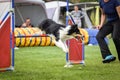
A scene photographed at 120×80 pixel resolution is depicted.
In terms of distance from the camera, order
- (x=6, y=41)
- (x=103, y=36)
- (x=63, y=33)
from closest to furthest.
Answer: (x=6, y=41)
(x=63, y=33)
(x=103, y=36)

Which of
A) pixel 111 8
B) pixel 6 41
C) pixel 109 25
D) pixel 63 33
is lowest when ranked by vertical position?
pixel 6 41

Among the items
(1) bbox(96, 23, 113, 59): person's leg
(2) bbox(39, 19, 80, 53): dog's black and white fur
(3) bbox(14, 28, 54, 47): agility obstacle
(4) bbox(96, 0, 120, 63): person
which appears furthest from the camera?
(3) bbox(14, 28, 54, 47): agility obstacle

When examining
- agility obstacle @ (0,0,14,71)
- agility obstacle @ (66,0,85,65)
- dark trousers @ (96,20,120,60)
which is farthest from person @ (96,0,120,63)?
agility obstacle @ (0,0,14,71)

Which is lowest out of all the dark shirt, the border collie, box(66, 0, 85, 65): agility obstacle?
box(66, 0, 85, 65): agility obstacle

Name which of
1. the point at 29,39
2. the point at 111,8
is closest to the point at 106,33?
the point at 111,8

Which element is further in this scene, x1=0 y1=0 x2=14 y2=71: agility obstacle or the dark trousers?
the dark trousers

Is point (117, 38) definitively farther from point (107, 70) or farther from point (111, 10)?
point (107, 70)

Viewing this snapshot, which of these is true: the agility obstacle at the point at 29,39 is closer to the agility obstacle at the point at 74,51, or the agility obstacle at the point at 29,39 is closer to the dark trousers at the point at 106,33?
the dark trousers at the point at 106,33

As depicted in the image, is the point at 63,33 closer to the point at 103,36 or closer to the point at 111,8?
the point at 103,36

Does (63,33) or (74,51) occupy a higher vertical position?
(63,33)

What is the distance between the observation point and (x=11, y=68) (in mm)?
6500

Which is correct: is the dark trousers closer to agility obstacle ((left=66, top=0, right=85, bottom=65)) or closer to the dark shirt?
the dark shirt

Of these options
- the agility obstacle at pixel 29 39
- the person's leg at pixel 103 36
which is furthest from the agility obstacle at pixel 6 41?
the agility obstacle at pixel 29 39

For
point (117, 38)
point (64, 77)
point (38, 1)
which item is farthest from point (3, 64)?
point (38, 1)
